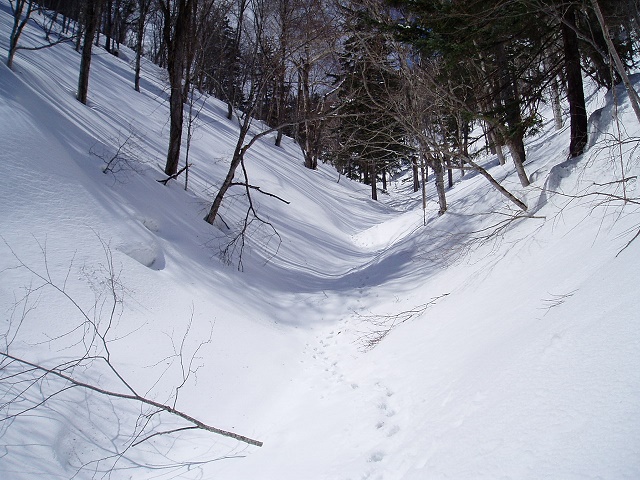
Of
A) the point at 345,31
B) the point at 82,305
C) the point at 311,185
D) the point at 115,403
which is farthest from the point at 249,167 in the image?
the point at 115,403

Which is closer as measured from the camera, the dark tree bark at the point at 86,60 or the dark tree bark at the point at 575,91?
the dark tree bark at the point at 575,91

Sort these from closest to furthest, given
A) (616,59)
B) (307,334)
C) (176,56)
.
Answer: (616,59) → (307,334) → (176,56)

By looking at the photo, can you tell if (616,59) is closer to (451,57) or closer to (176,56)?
(451,57)

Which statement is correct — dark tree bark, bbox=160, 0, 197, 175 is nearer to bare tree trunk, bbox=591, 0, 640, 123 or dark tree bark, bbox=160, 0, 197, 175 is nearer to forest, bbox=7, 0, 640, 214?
forest, bbox=7, 0, 640, 214

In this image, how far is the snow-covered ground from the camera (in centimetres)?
208

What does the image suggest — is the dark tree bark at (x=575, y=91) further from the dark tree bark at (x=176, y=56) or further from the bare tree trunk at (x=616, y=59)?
the dark tree bark at (x=176, y=56)

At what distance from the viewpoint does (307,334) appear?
6.40 metres

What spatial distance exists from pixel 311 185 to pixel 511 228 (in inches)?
559

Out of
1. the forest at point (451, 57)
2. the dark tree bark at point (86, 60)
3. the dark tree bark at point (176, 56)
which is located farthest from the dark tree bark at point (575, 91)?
the dark tree bark at point (86, 60)

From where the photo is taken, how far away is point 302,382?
4844mm

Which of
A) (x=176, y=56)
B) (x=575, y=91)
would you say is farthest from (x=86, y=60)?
(x=575, y=91)

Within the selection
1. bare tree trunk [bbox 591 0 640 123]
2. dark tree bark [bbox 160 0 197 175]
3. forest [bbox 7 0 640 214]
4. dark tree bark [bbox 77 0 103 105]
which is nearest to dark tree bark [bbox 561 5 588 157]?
forest [bbox 7 0 640 214]

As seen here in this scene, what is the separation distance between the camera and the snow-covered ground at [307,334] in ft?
6.81

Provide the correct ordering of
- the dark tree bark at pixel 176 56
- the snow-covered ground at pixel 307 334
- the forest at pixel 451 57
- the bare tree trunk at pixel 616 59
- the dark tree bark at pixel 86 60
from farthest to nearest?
the dark tree bark at pixel 86 60
the dark tree bark at pixel 176 56
the forest at pixel 451 57
the bare tree trunk at pixel 616 59
the snow-covered ground at pixel 307 334
